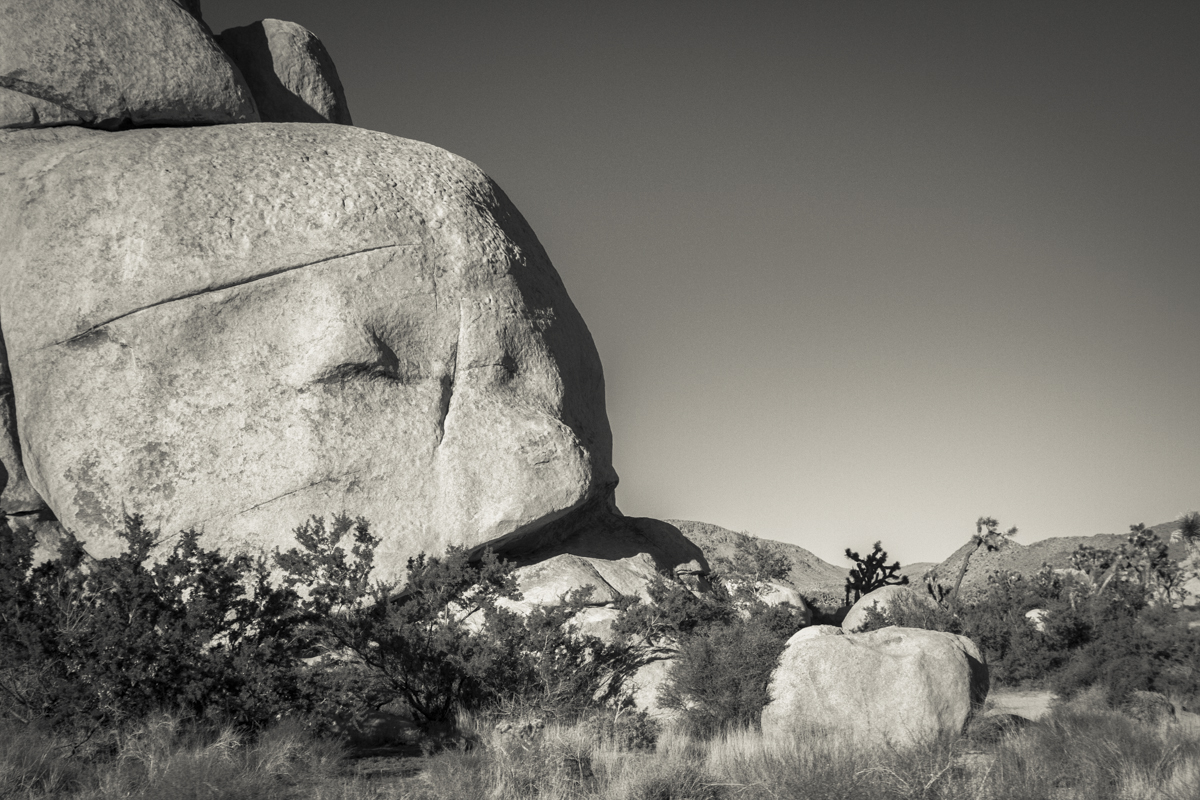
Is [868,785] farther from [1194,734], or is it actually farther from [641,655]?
[641,655]

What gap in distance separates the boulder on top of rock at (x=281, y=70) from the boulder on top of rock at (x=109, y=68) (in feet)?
6.65

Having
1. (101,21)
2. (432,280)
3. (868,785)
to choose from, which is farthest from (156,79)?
(868,785)

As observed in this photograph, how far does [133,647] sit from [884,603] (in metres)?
15.3

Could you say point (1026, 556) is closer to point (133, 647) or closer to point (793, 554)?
point (793, 554)

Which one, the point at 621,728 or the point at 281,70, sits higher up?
the point at 281,70

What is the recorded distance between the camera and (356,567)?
37.9 feet

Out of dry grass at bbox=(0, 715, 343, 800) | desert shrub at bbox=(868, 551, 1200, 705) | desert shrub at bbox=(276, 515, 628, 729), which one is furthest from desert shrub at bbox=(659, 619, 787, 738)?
desert shrub at bbox=(868, 551, 1200, 705)

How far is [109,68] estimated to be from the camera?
1593 cm

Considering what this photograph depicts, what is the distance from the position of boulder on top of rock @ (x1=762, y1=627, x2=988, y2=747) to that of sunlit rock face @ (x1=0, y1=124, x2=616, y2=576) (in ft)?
14.7

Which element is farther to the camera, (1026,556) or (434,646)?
(1026,556)

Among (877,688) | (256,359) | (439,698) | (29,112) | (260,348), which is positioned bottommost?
(439,698)

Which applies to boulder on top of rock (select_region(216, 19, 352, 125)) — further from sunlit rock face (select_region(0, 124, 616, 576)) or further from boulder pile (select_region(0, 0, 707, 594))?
sunlit rock face (select_region(0, 124, 616, 576))

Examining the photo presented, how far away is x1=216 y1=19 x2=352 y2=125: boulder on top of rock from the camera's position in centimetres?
1912


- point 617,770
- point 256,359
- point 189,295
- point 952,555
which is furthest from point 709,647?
point 952,555
